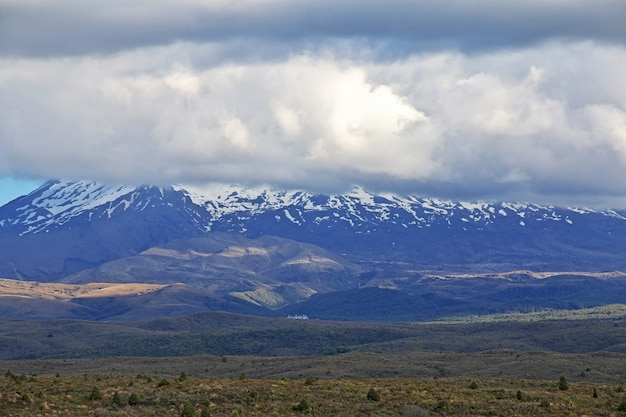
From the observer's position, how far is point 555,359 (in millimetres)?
147375

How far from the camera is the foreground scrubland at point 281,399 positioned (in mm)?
73500

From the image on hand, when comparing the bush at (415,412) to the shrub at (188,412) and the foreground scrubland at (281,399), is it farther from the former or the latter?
the shrub at (188,412)

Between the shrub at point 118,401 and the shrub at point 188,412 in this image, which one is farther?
the shrub at point 118,401

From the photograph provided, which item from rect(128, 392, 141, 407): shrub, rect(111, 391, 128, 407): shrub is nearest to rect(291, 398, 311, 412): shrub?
rect(128, 392, 141, 407): shrub

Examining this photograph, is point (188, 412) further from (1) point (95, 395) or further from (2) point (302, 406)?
(2) point (302, 406)

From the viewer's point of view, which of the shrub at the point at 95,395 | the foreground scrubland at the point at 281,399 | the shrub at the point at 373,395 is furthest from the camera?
the shrub at the point at 373,395

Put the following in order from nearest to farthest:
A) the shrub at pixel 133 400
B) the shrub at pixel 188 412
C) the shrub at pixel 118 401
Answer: the shrub at pixel 188 412 → the shrub at pixel 118 401 → the shrub at pixel 133 400

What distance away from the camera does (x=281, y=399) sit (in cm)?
8000

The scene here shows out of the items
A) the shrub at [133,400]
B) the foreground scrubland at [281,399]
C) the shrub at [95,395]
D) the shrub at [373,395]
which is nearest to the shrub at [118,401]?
the foreground scrubland at [281,399]

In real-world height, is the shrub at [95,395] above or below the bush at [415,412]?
above

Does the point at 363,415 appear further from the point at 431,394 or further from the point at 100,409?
the point at 100,409

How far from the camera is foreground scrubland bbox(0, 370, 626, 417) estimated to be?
73.5 meters

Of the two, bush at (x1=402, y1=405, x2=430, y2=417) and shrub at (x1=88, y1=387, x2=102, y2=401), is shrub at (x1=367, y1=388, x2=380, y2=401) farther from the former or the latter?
shrub at (x1=88, y1=387, x2=102, y2=401)

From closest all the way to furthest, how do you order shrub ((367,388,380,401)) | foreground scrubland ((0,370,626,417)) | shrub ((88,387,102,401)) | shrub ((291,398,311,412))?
foreground scrubland ((0,370,626,417))
shrub ((88,387,102,401))
shrub ((291,398,311,412))
shrub ((367,388,380,401))
